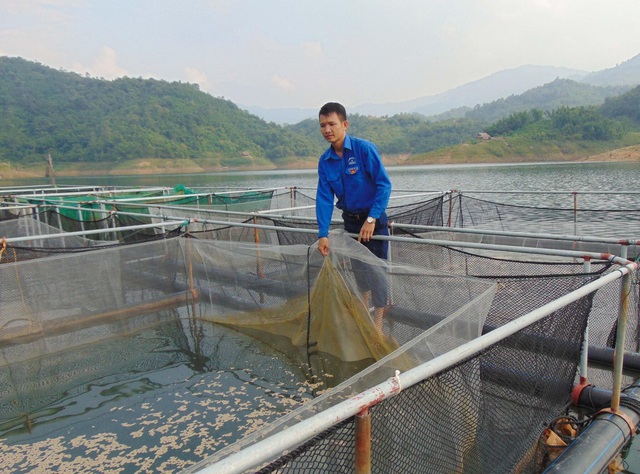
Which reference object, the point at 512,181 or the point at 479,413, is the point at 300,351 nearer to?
the point at 479,413

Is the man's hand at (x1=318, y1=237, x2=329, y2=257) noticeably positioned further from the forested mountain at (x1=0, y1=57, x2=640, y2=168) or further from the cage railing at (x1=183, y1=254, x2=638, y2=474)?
the forested mountain at (x1=0, y1=57, x2=640, y2=168)

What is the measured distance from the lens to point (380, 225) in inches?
166

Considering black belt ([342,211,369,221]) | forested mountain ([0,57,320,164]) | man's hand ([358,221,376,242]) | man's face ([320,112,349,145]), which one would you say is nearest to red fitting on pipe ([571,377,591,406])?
man's hand ([358,221,376,242])

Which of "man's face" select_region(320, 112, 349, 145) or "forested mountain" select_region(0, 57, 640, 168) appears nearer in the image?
"man's face" select_region(320, 112, 349, 145)

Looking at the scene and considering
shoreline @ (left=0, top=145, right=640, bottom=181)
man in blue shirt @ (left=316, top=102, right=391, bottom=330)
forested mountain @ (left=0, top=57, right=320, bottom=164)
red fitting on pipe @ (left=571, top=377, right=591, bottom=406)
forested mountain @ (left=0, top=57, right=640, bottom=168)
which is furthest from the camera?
forested mountain @ (left=0, top=57, right=320, bottom=164)

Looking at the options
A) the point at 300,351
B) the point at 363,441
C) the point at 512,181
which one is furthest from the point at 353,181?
the point at 512,181

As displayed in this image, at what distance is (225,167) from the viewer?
292ft

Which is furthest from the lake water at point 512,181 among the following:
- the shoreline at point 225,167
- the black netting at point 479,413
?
the black netting at point 479,413

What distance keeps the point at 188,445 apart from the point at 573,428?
2457mm

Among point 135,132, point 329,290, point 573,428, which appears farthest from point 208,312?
point 135,132

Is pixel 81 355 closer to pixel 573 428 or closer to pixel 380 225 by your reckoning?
pixel 380 225

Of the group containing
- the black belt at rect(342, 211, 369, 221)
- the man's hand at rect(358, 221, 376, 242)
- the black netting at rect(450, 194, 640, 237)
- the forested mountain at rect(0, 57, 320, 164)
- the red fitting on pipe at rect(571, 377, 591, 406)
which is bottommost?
the red fitting on pipe at rect(571, 377, 591, 406)

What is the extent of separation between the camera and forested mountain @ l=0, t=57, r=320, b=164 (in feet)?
268

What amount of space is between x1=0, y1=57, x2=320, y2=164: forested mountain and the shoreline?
2311mm
